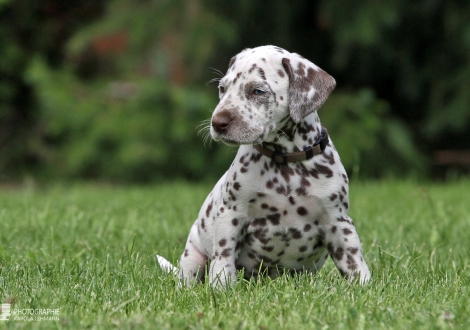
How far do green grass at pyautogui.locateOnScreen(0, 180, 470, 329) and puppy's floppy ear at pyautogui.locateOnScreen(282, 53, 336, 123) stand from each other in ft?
2.90

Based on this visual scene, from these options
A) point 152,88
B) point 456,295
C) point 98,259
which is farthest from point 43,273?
point 152,88

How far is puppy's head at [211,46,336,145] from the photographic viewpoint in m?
3.58

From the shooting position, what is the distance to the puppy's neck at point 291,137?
376cm

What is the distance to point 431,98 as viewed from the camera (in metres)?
11.0

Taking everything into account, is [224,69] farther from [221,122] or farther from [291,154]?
[221,122]

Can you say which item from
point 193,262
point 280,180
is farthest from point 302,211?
point 193,262

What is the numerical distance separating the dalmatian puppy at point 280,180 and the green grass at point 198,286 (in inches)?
7.2

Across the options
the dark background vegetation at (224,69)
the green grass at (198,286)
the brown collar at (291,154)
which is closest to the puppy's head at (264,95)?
the brown collar at (291,154)

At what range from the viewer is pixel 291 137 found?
3.78 meters

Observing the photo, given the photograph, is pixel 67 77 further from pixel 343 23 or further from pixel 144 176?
pixel 343 23

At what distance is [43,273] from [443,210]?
4021mm

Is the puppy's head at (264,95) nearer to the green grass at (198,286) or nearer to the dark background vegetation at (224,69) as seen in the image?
the green grass at (198,286)

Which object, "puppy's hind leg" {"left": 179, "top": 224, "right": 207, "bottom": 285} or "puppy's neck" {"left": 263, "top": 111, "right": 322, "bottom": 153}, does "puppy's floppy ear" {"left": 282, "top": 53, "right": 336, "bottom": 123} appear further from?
"puppy's hind leg" {"left": 179, "top": 224, "right": 207, "bottom": 285}

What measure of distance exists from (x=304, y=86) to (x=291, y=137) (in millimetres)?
281
